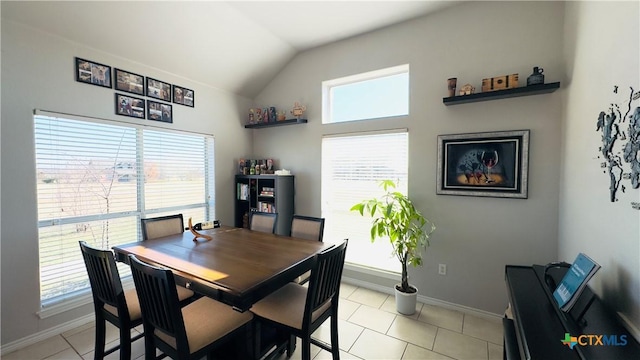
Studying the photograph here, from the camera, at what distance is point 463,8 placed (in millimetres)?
2588

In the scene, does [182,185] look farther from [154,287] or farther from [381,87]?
[381,87]

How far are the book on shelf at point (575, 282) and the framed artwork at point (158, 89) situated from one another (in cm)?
396

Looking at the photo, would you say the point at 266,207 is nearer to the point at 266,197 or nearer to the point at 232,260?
the point at 266,197

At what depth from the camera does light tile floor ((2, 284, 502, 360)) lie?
2045mm

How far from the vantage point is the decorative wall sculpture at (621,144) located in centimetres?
112

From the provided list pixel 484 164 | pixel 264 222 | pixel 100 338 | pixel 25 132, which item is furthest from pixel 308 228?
pixel 25 132

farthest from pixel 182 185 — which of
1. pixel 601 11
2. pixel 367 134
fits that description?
pixel 601 11

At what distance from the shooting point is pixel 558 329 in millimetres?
1135

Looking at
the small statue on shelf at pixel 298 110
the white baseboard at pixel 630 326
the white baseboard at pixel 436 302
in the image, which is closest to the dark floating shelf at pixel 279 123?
the small statue on shelf at pixel 298 110

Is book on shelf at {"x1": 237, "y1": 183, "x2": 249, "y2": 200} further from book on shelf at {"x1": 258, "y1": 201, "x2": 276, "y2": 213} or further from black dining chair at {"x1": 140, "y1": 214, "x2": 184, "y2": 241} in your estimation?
black dining chair at {"x1": 140, "y1": 214, "x2": 184, "y2": 241}

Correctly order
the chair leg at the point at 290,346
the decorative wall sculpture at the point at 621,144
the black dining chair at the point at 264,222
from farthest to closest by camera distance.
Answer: the black dining chair at the point at 264,222 → the chair leg at the point at 290,346 → the decorative wall sculpture at the point at 621,144

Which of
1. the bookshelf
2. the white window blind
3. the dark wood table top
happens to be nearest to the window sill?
the dark wood table top

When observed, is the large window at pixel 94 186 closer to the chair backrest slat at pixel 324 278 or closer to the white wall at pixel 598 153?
the chair backrest slat at pixel 324 278

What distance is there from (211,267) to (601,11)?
9.42ft
